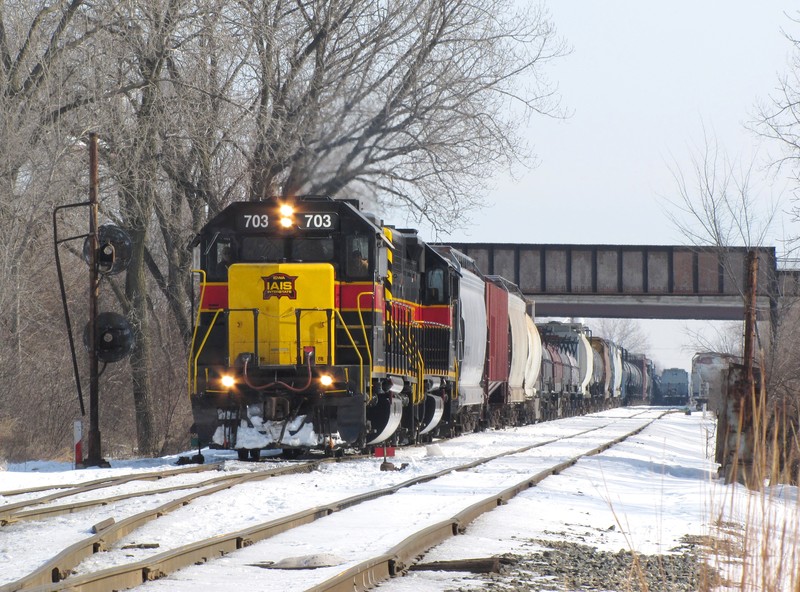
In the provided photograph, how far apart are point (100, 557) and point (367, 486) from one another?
528cm

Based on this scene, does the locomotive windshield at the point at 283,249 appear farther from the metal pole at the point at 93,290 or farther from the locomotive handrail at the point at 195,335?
the metal pole at the point at 93,290

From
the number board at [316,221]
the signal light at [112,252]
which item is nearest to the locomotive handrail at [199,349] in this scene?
the number board at [316,221]

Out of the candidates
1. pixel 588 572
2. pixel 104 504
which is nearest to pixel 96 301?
pixel 104 504

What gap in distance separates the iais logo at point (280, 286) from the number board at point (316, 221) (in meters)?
0.72

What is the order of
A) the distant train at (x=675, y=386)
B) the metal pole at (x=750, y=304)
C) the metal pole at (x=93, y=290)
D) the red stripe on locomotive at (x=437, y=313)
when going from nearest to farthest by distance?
the metal pole at (x=750, y=304) < the metal pole at (x=93, y=290) < the red stripe on locomotive at (x=437, y=313) < the distant train at (x=675, y=386)

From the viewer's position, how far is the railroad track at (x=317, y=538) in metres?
6.19

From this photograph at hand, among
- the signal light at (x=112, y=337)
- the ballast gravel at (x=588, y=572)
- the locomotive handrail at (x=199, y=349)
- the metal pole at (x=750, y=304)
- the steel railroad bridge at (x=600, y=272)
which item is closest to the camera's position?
the ballast gravel at (x=588, y=572)

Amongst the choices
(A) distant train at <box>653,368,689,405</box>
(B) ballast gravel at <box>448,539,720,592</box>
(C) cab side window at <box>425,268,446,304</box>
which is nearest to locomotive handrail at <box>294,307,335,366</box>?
(C) cab side window at <box>425,268,446,304</box>

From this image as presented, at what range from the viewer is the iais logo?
1482cm

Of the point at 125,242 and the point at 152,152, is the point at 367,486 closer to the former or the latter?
the point at 125,242

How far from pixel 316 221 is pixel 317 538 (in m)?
7.44

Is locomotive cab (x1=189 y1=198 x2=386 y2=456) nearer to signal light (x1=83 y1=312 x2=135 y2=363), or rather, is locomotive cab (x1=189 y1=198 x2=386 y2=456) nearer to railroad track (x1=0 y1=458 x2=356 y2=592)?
railroad track (x1=0 y1=458 x2=356 y2=592)

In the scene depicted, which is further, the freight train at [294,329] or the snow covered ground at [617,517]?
the freight train at [294,329]

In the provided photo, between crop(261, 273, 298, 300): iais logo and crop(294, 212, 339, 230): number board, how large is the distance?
72 cm
